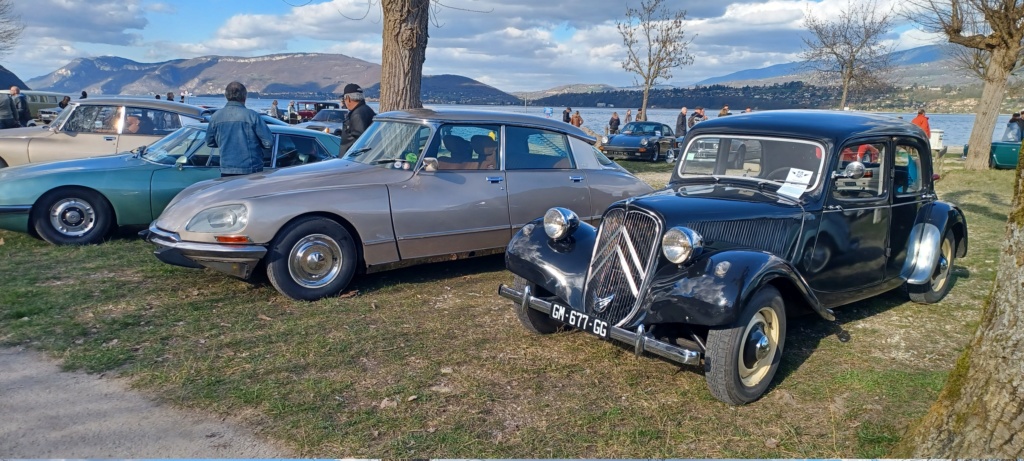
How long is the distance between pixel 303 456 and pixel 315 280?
110 inches

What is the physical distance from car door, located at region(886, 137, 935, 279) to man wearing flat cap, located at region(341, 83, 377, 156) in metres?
5.74

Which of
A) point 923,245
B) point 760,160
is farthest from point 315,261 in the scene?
point 923,245

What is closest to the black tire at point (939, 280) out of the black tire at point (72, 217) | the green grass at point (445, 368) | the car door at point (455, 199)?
the green grass at point (445, 368)

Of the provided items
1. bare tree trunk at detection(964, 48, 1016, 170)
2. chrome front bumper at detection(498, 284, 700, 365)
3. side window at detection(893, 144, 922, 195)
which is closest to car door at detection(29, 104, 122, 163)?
chrome front bumper at detection(498, 284, 700, 365)

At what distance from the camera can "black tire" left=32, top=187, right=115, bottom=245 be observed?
7219 mm

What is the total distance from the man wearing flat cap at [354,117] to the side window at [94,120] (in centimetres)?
359

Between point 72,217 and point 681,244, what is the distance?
677 cm

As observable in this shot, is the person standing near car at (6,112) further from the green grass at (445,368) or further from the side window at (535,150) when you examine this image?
the side window at (535,150)

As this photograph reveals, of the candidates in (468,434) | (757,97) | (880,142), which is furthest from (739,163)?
(757,97)

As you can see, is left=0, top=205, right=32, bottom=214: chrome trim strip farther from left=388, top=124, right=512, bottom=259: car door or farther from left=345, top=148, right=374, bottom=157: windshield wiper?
left=388, top=124, right=512, bottom=259: car door

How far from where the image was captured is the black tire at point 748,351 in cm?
381

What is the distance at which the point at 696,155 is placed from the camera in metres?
5.71

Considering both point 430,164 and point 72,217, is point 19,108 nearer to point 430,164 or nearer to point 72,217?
point 72,217

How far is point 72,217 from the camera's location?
7352mm
